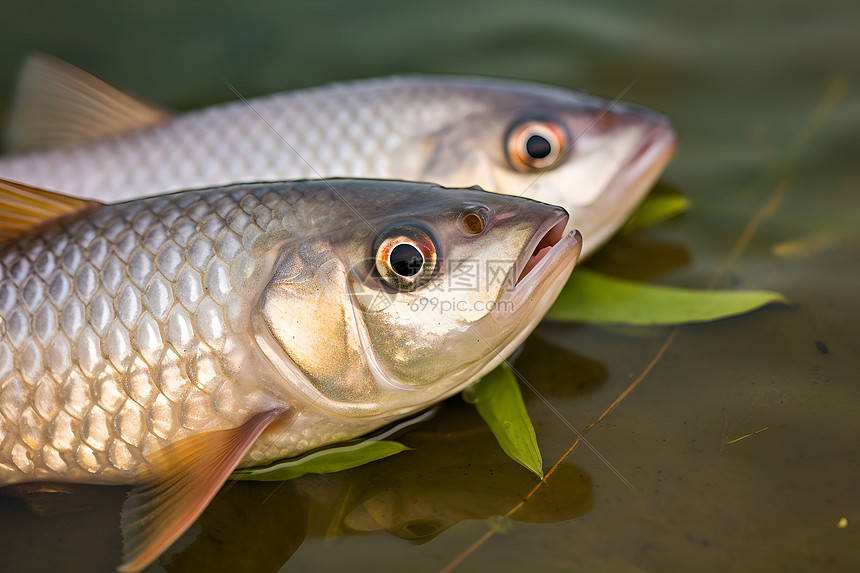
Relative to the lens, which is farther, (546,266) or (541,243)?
(541,243)

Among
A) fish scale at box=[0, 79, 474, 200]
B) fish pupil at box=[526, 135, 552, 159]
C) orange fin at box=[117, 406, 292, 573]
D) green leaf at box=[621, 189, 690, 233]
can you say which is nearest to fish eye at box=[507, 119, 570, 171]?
fish pupil at box=[526, 135, 552, 159]

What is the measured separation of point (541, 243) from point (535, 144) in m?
0.97

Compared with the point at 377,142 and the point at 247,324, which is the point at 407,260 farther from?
the point at 377,142

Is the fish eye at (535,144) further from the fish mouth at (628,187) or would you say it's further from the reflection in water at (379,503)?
the reflection in water at (379,503)

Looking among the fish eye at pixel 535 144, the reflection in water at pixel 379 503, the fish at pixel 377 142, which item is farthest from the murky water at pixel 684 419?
the fish eye at pixel 535 144

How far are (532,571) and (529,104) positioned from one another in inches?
82.0

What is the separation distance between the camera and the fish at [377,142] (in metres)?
3.18

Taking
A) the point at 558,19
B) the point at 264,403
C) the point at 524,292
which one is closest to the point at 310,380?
the point at 264,403

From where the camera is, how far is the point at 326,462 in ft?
7.97

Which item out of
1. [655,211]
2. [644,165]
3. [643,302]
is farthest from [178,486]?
[655,211]

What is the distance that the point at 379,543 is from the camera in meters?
2.20

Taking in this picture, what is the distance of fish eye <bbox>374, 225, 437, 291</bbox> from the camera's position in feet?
6.93

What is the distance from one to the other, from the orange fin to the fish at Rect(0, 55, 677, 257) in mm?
1364

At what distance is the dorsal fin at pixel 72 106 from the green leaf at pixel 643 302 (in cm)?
214
